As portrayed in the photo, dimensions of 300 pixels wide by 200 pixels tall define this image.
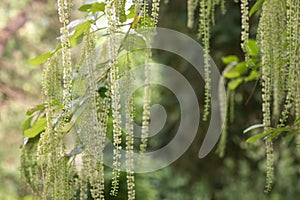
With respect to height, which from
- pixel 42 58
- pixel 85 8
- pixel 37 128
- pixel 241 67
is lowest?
pixel 37 128

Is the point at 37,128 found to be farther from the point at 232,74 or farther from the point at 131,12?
the point at 232,74

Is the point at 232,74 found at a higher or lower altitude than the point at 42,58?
higher

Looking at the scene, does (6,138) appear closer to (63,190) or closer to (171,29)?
(171,29)

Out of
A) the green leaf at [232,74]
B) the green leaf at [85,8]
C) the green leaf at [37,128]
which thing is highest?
the green leaf at [232,74]

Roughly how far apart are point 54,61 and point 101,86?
0.21 meters

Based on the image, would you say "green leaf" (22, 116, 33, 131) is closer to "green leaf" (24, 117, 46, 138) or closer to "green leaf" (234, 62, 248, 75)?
"green leaf" (24, 117, 46, 138)

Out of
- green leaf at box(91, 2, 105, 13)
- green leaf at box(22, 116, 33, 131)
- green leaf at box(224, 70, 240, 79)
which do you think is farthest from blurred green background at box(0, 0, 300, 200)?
green leaf at box(91, 2, 105, 13)

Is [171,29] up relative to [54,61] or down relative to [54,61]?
up

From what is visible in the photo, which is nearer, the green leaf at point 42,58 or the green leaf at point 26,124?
the green leaf at point 42,58

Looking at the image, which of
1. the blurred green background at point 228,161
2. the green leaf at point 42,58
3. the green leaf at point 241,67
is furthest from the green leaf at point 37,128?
the blurred green background at point 228,161

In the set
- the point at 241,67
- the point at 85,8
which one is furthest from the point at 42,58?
the point at 241,67

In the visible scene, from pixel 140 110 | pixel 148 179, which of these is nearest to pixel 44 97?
pixel 148 179

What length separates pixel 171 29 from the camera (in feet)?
11.3

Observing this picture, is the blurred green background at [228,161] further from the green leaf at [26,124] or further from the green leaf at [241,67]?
the green leaf at [26,124]
